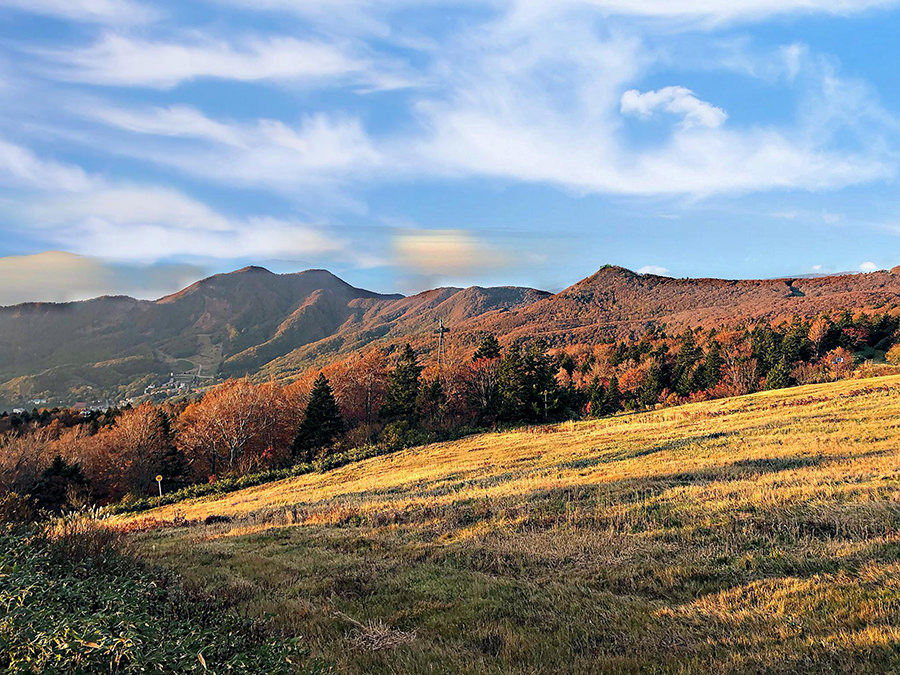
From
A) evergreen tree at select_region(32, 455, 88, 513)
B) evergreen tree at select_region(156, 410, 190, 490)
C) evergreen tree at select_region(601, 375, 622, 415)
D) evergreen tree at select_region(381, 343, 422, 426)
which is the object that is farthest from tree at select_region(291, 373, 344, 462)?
evergreen tree at select_region(601, 375, 622, 415)

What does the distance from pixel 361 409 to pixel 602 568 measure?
198 ft

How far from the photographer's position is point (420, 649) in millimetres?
4926

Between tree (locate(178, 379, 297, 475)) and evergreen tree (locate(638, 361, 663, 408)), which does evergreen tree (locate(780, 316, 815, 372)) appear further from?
tree (locate(178, 379, 297, 475))

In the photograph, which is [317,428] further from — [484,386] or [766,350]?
[766,350]

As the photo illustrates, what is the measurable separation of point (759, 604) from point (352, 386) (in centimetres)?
6213

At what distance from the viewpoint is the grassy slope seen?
15.3 ft

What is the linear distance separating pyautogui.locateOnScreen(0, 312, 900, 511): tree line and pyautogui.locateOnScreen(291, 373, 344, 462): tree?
0.14m

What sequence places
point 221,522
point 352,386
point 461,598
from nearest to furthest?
point 461,598, point 221,522, point 352,386

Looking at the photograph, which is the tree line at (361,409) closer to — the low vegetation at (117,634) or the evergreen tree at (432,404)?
the evergreen tree at (432,404)

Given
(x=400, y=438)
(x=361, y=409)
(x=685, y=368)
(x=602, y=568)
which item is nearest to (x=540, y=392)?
(x=400, y=438)

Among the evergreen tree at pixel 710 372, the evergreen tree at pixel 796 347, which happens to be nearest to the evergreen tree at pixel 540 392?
the evergreen tree at pixel 710 372

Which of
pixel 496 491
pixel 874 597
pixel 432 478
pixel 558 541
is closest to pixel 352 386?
pixel 432 478

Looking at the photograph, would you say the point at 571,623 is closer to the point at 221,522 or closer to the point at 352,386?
the point at 221,522

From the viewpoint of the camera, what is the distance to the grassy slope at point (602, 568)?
4.68 metres
